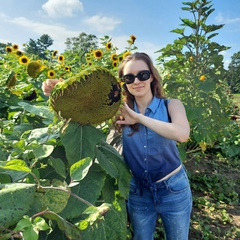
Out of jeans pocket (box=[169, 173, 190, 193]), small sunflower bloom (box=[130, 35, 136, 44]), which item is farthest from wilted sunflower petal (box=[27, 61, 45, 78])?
small sunflower bloom (box=[130, 35, 136, 44])

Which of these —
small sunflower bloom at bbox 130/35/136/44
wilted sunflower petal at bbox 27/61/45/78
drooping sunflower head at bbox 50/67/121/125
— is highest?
small sunflower bloom at bbox 130/35/136/44

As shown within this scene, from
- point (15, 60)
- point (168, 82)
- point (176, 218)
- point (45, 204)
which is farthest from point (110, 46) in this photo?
point (45, 204)

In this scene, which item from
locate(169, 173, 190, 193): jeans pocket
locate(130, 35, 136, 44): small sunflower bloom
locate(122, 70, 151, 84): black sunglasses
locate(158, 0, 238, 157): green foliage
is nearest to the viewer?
locate(122, 70, 151, 84): black sunglasses

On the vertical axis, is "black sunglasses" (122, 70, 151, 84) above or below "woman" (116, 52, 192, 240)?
above

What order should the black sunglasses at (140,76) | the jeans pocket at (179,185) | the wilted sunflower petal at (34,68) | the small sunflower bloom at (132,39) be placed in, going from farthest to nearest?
the small sunflower bloom at (132,39) < the wilted sunflower petal at (34,68) < the jeans pocket at (179,185) < the black sunglasses at (140,76)

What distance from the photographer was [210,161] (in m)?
5.00

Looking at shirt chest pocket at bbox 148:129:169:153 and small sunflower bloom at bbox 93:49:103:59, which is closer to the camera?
shirt chest pocket at bbox 148:129:169:153

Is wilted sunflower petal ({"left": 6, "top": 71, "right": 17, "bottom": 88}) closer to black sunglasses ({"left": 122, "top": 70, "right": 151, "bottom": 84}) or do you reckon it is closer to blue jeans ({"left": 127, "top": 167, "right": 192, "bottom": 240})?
black sunglasses ({"left": 122, "top": 70, "right": 151, "bottom": 84})

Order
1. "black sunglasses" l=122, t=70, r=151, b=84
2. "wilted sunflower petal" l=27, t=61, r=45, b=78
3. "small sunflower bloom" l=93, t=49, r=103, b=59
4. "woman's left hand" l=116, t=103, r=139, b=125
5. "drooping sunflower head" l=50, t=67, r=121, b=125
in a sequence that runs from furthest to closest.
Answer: "small sunflower bloom" l=93, t=49, r=103, b=59 < "wilted sunflower petal" l=27, t=61, r=45, b=78 < "black sunglasses" l=122, t=70, r=151, b=84 < "woman's left hand" l=116, t=103, r=139, b=125 < "drooping sunflower head" l=50, t=67, r=121, b=125

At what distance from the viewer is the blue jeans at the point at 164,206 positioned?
1.68m

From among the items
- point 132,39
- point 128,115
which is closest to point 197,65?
point 132,39

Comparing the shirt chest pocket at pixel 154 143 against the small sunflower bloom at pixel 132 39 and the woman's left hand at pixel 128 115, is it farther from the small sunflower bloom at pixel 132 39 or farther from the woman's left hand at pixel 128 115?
the small sunflower bloom at pixel 132 39

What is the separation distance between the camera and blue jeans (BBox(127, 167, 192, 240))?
1.68 metres

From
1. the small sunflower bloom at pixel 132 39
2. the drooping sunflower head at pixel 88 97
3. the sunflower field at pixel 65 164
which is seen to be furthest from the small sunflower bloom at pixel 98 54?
the drooping sunflower head at pixel 88 97
